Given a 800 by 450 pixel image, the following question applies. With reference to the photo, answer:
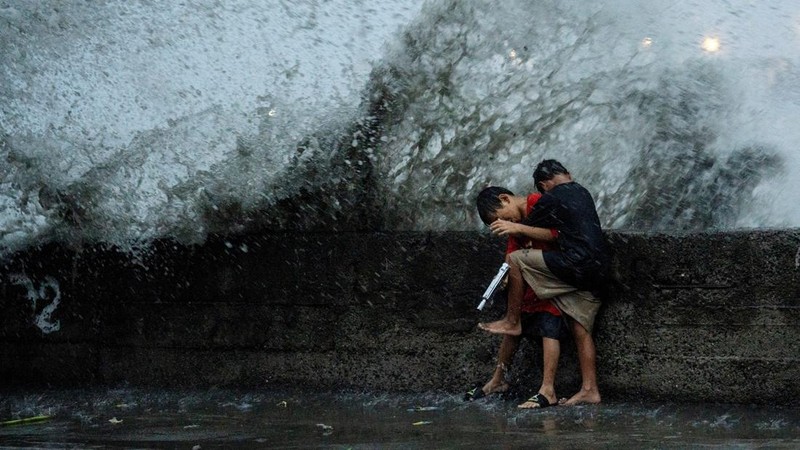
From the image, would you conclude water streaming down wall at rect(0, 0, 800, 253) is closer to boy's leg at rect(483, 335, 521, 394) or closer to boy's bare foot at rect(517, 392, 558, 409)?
boy's leg at rect(483, 335, 521, 394)

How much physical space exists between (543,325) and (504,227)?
0.64m

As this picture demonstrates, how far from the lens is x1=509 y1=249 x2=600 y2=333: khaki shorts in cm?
646

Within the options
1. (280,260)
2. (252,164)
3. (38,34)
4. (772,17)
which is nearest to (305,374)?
(280,260)

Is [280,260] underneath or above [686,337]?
above

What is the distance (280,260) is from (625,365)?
2.37 metres

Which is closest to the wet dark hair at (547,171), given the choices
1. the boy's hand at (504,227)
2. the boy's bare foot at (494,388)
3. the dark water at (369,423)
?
the boy's hand at (504,227)

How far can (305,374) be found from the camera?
24.0 feet

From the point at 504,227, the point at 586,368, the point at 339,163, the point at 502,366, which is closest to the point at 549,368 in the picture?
the point at 586,368

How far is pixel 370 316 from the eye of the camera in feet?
23.3

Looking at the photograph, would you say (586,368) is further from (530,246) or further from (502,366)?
(530,246)

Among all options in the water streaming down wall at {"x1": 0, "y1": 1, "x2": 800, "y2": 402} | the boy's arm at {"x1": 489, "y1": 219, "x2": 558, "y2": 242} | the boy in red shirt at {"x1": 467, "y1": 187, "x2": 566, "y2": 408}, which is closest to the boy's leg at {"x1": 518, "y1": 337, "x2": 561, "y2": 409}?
the boy in red shirt at {"x1": 467, "y1": 187, "x2": 566, "y2": 408}

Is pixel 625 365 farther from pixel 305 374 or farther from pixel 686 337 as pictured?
pixel 305 374

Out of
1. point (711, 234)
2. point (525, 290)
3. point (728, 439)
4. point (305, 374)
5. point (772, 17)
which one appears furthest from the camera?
point (772, 17)

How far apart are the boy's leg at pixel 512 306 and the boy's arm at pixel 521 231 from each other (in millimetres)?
186
